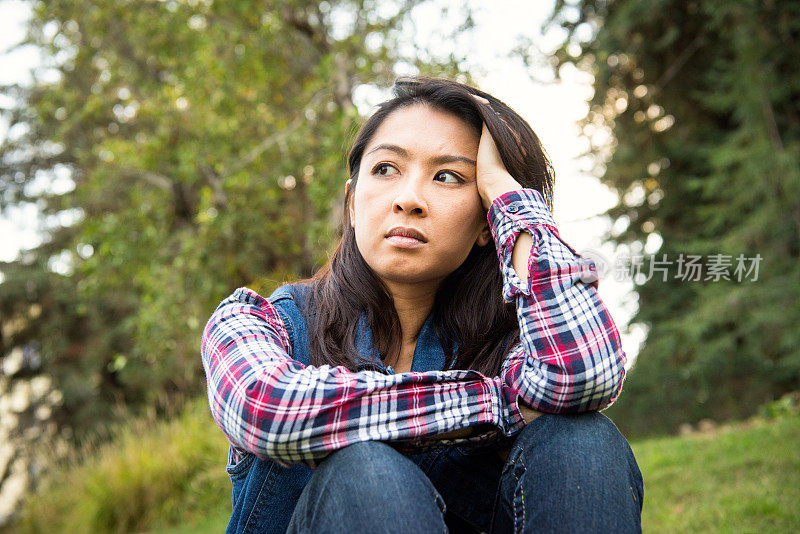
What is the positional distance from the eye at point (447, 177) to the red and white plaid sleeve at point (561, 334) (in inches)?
12.1

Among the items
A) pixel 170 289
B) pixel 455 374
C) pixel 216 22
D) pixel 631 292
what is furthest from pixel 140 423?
pixel 455 374

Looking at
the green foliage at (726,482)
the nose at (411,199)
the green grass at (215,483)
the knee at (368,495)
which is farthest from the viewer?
the green grass at (215,483)

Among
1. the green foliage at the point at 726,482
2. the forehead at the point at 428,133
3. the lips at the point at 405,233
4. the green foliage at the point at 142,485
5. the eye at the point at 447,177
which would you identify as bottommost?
the green foliage at the point at 142,485

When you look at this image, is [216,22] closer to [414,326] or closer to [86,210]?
[86,210]

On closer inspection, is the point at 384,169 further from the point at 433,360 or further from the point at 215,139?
the point at 215,139

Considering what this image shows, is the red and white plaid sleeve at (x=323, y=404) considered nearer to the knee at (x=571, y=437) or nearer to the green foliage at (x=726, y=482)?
the knee at (x=571, y=437)

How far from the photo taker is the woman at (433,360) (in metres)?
1.42

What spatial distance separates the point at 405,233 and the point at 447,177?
0.23 m

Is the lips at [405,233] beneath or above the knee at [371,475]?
above

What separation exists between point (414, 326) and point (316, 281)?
1.11 ft

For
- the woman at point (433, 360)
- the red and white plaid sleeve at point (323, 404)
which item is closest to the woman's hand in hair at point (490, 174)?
the woman at point (433, 360)

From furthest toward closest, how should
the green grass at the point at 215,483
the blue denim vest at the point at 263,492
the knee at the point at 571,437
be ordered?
the green grass at the point at 215,483 → the blue denim vest at the point at 263,492 → the knee at the point at 571,437

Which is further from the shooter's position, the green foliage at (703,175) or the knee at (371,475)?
the green foliage at (703,175)

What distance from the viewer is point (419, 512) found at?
133 centimetres
